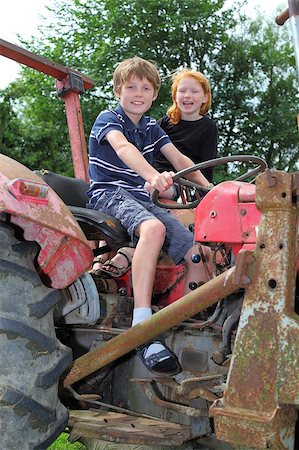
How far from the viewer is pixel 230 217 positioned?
247 cm

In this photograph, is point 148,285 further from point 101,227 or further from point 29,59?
point 29,59

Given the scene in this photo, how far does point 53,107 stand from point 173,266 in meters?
16.9

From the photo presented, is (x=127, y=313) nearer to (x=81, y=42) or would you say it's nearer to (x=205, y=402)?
(x=205, y=402)

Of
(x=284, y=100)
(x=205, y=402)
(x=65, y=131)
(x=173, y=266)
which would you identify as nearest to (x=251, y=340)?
(x=205, y=402)

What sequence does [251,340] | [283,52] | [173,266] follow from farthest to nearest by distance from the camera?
[283,52] < [173,266] < [251,340]

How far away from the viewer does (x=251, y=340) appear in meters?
2.08

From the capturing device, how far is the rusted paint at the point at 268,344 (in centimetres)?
199

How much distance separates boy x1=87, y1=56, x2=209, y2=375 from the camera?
275 centimetres

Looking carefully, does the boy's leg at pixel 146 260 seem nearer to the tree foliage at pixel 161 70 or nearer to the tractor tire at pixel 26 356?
the tractor tire at pixel 26 356

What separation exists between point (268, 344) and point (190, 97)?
2.22m

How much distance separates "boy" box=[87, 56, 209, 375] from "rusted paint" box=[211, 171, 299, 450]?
59 centimetres

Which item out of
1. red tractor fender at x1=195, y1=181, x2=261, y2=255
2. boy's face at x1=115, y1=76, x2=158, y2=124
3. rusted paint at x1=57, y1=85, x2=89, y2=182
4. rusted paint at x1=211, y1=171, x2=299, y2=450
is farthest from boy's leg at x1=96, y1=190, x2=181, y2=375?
rusted paint at x1=57, y1=85, x2=89, y2=182

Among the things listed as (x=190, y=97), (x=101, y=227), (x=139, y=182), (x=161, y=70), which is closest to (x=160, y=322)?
(x=101, y=227)

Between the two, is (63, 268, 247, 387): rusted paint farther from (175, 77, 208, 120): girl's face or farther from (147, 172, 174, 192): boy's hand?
(175, 77, 208, 120): girl's face
